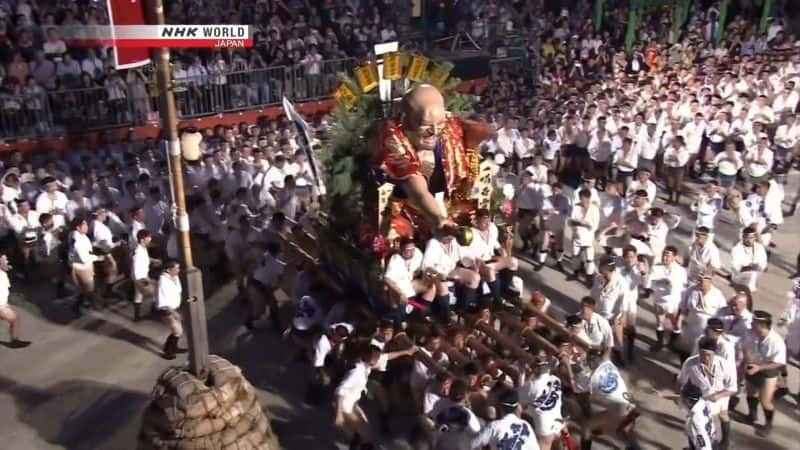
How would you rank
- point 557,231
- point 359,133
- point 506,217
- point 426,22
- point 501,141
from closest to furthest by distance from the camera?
point 359,133
point 506,217
point 557,231
point 501,141
point 426,22

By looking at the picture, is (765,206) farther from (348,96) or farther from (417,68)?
(348,96)

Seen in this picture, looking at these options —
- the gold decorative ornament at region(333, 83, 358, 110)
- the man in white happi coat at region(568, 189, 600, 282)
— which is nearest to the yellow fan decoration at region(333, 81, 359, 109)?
the gold decorative ornament at region(333, 83, 358, 110)

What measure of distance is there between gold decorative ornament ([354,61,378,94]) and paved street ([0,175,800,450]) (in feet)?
11.4

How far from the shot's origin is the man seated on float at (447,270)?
400 inches

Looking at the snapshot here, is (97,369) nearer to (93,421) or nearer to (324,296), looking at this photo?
(93,421)

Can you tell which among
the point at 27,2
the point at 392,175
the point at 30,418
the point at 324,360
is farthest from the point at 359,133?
the point at 27,2

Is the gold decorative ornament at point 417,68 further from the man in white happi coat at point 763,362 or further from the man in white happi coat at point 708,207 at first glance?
the man in white happi coat at point 708,207

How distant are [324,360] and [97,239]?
4446 millimetres

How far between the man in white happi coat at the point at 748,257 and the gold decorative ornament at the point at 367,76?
5.10 metres

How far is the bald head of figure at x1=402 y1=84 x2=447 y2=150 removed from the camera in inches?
378

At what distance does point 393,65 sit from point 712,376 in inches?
196

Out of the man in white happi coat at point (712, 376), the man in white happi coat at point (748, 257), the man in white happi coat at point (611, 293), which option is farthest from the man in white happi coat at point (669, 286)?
the man in white happi coat at point (712, 376)

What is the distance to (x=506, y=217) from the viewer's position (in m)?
11.3

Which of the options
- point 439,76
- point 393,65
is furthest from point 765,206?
point 393,65
